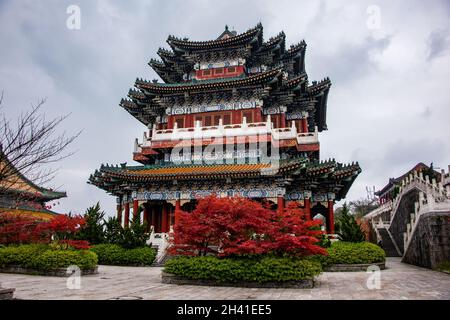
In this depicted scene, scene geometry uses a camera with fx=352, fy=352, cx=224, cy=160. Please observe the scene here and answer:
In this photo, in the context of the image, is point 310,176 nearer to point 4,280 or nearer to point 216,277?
point 216,277

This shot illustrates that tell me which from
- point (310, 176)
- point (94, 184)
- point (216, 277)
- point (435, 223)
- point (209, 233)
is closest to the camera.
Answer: point (216, 277)

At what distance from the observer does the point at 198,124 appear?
80.5 ft

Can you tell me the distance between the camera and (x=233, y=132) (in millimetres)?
23906

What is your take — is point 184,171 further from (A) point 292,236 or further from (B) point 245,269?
(A) point 292,236

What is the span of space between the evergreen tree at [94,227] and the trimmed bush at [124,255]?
Answer: 26.9 inches

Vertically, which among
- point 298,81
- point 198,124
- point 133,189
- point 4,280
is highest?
point 298,81

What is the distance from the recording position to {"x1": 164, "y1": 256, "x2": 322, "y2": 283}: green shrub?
1105cm

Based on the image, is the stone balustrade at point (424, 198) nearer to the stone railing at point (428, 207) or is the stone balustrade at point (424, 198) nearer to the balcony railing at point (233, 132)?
the stone railing at point (428, 207)

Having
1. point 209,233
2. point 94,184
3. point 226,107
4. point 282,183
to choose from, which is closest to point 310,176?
point 282,183

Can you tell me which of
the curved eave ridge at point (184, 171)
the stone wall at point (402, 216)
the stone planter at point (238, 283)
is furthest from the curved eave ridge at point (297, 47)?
the stone planter at point (238, 283)

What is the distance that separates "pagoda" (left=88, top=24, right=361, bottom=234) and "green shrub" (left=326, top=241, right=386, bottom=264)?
4.21 metres

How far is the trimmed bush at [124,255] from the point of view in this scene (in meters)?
19.1
